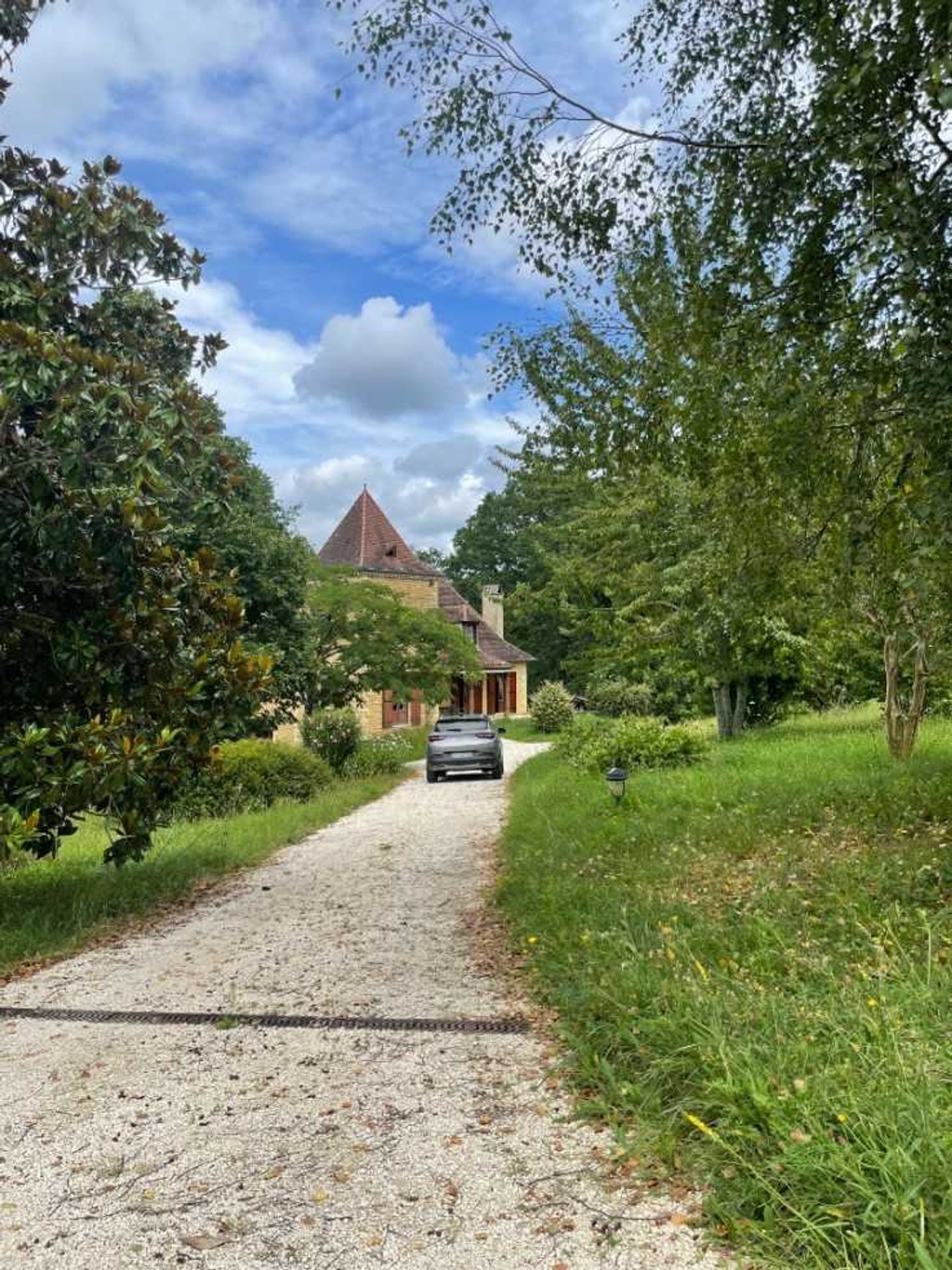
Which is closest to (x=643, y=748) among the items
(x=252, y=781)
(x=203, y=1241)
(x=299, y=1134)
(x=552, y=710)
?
(x=252, y=781)

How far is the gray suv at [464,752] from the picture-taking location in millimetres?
19359

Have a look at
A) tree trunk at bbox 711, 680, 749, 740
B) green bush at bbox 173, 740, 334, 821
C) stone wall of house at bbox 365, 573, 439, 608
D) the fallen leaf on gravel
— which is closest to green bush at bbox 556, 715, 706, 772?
tree trunk at bbox 711, 680, 749, 740

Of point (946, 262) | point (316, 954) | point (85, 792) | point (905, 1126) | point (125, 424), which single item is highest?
point (946, 262)

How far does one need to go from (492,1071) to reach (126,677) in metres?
4.40

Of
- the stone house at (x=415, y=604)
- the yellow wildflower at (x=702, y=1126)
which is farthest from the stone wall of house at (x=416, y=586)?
the yellow wildflower at (x=702, y=1126)

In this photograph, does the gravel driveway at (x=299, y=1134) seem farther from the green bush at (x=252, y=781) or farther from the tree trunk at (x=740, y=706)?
Result: the tree trunk at (x=740, y=706)

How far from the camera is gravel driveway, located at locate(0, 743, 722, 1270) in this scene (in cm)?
278

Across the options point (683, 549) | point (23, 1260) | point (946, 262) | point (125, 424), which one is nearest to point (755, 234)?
point (946, 262)

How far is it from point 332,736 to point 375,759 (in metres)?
1.71

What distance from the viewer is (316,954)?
6.11 m

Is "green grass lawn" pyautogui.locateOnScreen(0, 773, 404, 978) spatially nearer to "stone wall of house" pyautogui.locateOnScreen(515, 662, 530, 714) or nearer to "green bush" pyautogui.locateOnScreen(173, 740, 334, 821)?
"green bush" pyautogui.locateOnScreen(173, 740, 334, 821)

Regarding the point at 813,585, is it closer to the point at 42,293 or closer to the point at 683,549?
the point at 683,549

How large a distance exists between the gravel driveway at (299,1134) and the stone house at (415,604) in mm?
25787

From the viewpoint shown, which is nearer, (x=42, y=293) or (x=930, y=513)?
(x=930, y=513)
